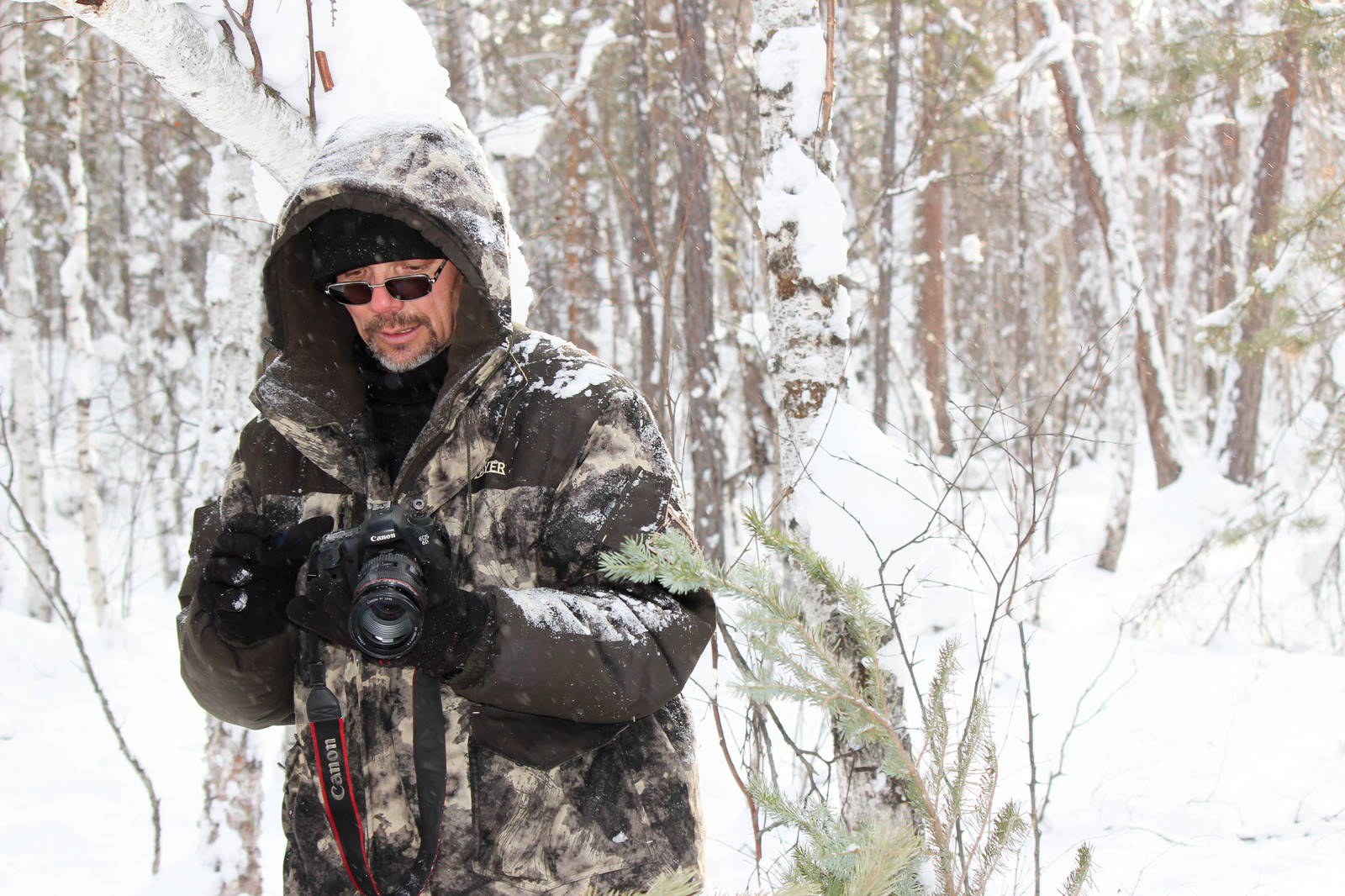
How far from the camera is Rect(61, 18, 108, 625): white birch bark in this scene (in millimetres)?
6543

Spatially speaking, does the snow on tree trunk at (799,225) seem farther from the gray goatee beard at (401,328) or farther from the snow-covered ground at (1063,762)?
the gray goatee beard at (401,328)

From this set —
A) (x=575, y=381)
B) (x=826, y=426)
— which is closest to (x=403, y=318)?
(x=575, y=381)

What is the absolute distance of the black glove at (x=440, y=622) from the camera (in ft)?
4.05

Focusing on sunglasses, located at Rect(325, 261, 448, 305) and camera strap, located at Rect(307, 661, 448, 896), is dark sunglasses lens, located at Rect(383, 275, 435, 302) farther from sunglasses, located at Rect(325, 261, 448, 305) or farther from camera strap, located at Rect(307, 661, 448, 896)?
camera strap, located at Rect(307, 661, 448, 896)

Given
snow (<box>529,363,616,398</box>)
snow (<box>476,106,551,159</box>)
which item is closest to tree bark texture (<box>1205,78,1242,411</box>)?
snow (<box>476,106,551,159</box>)

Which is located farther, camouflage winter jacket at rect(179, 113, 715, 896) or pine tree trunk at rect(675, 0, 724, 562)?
pine tree trunk at rect(675, 0, 724, 562)

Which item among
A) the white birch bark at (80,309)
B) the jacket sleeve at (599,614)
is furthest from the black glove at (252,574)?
the white birch bark at (80,309)

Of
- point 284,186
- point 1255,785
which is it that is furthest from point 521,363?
point 1255,785

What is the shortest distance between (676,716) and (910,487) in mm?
1411

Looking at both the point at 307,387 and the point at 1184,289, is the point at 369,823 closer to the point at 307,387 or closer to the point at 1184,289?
the point at 307,387

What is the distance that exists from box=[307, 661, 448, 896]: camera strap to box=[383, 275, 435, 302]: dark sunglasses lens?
692 mm

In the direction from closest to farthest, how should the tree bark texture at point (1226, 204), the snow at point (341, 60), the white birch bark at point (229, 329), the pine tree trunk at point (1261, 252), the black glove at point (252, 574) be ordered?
the black glove at point (252, 574), the snow at point (341, 60), the white birch bark at point (229, 329), the pine tree trunk at point (1261, 252), the tree bark texture at point (1226, 204)

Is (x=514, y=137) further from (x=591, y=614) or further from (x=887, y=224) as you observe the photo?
(x=591, y=614)

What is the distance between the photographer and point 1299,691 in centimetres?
549
